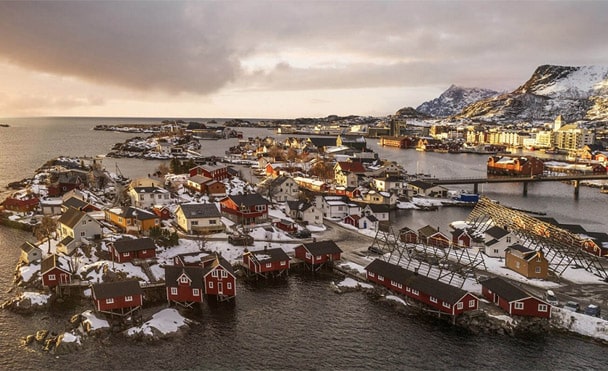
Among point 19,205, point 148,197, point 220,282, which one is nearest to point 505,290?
point 220,282

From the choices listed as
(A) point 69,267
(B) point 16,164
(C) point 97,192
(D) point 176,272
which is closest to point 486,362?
(D) point 176,272

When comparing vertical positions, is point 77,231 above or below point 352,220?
above

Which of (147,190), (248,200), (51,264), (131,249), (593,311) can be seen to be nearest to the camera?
(593,311)

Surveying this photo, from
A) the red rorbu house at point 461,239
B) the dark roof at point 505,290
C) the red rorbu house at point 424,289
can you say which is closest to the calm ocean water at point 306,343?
the red rorbu house at point 424,289

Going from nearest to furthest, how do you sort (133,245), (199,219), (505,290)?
(505,290) < (133,245) < (199,219)

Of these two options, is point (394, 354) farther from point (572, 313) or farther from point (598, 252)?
point (598, 252)

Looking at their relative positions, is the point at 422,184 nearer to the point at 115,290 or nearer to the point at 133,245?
the point at 133,245
